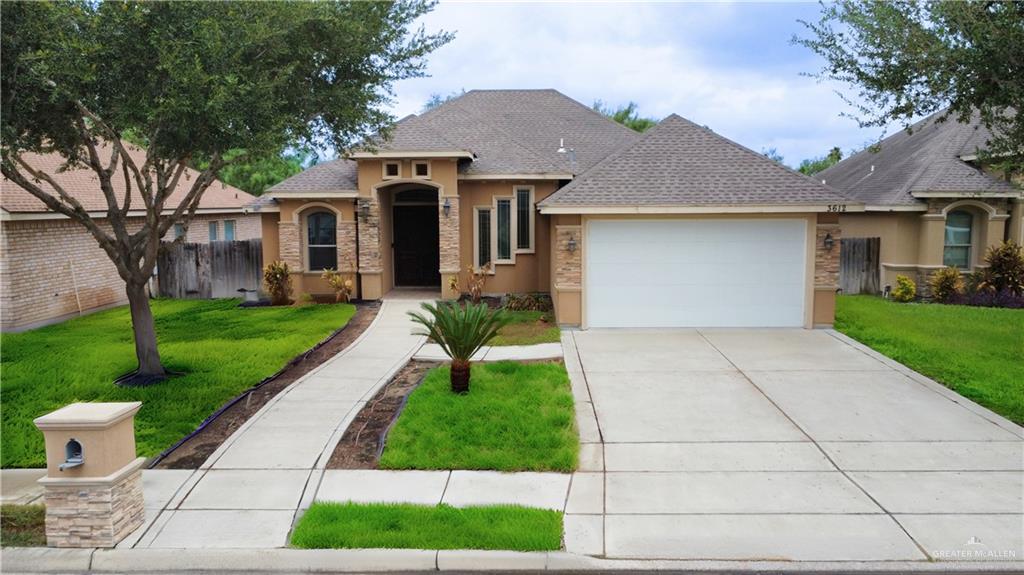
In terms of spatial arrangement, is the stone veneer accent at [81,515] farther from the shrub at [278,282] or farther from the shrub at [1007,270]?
the shrub at [1007,270]

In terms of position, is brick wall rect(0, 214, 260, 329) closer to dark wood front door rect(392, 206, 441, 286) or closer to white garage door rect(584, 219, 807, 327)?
Result: dark wood front door rect(392, 206, 441, 286)

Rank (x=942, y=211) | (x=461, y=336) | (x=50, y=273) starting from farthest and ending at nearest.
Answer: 1. (x=942, y=211)
2. (x=50, y=273)
3. (x=461, y=336)

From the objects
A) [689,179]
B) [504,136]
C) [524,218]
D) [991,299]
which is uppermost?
[504,136]

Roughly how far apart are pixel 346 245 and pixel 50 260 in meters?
6.96

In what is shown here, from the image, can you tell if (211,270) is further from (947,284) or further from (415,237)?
(947,284)

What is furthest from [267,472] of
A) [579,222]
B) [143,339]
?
[579,222]

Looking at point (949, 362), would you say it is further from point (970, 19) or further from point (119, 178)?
point (119, 178)

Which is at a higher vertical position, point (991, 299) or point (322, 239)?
point (322, 239)

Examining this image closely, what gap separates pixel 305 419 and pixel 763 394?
253 inches

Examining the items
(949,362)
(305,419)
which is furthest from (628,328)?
(305,419)

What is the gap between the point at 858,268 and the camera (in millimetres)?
20891

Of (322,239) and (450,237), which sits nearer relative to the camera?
(450,237)

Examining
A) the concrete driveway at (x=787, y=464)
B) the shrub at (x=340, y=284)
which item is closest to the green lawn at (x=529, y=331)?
the concrete driveway at (x=787, y=464)

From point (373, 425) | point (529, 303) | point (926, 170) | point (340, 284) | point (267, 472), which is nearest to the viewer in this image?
point (267, 472)
